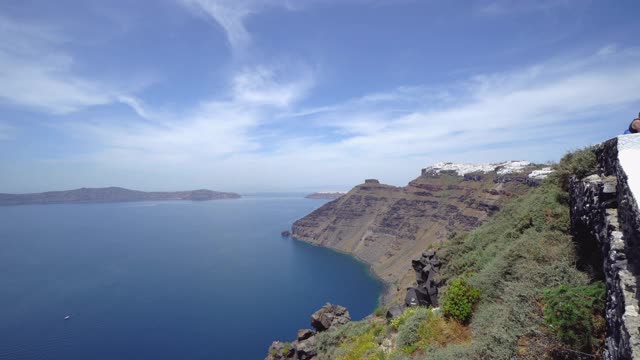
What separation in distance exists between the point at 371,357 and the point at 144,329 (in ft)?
289

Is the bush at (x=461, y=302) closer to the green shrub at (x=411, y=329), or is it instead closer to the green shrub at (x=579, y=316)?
the green shrub at (x=411, y=329)

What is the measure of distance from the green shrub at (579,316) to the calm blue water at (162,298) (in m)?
76.9

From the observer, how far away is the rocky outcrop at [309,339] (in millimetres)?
26219

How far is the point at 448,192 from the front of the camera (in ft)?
648

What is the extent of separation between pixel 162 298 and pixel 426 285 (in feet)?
347

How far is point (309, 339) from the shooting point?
27688 mm

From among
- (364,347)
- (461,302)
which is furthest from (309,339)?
(461,302)

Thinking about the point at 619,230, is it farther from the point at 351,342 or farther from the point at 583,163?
the point at 351,342

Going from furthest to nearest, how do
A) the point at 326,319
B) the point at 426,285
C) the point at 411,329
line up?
1. the point at 326,319
2. the point at 426,285
3. the point at 411,329

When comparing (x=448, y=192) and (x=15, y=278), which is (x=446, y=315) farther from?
(x=448, y=192)

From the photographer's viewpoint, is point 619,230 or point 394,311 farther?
point 394,311

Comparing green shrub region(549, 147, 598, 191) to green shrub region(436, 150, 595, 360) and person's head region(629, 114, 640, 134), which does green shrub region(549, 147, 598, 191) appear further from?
person's head region(629, 114, 640, 134)

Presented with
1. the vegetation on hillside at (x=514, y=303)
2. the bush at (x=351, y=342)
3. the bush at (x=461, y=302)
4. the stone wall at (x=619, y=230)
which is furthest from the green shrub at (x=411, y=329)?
the stone wall at (x=619, y=230)

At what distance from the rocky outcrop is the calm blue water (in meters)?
51.8
